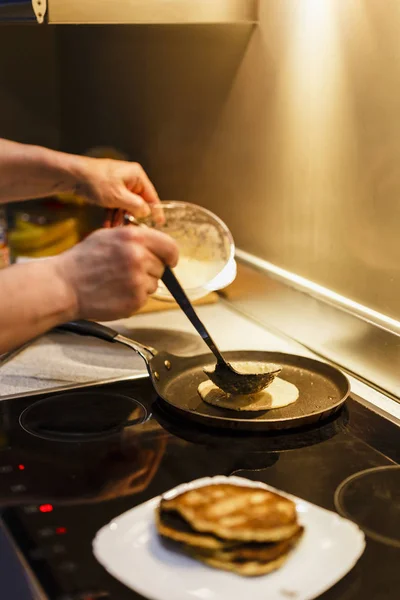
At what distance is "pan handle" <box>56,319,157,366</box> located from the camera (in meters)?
1.15

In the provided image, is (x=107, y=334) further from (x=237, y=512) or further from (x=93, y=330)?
(x=237, y=512)

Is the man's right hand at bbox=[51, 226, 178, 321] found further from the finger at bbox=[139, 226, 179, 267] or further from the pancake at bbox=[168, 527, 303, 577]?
the pancake at bbox=[168, 527, 303, 577]

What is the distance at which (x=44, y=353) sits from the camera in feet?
4.25

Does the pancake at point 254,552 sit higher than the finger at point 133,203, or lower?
lower

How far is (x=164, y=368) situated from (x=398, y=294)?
13.7 inches

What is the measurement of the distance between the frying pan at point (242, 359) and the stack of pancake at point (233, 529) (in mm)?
229

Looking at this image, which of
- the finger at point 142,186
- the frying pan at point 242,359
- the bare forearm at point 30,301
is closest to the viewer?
the bare forearm at point 30,301

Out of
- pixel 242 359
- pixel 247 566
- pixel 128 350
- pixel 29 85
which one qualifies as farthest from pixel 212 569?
pixel 29 85

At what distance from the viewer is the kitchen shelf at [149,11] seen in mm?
1146

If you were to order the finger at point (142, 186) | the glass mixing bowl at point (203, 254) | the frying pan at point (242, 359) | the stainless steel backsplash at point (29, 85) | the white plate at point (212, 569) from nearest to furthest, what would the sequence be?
the white plate at point (212, 569), the frying pan at point (242, 359), the finger at point (142, 186), the glass mixing bowl at point (203, 254), the stainless steel backsplash at point (29, 85)

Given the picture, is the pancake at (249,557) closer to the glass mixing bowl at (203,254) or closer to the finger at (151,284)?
the finger at (151,284)

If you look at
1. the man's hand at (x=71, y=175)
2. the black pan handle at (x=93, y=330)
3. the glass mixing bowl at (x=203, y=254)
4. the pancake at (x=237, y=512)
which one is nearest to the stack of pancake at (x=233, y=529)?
the pancake at (x=237, y=512)

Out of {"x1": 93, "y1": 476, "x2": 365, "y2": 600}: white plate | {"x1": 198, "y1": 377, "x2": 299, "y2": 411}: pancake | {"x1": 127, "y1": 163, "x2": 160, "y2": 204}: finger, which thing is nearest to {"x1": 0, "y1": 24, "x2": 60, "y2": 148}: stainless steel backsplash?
{"x1": 127, "y1": 163, "x2": 160, "y2": 204}: finger

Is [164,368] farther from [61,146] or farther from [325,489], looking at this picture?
[61,146]
